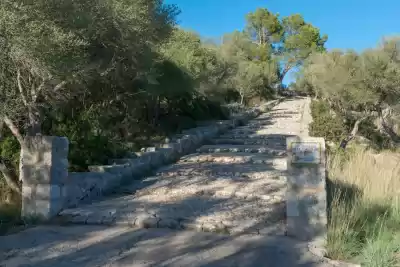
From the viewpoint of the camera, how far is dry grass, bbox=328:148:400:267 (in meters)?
4.33

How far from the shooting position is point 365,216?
211 inches

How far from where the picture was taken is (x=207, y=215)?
18.4 ft

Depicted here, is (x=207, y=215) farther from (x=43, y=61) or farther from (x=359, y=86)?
(x=359, y=86)

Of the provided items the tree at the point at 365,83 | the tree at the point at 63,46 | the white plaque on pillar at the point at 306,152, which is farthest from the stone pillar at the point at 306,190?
the tree at the point at 365,83

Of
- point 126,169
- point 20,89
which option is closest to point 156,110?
point 126,169

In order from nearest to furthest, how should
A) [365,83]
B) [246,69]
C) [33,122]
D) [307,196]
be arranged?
[307,196]
[33,122]
[365,83]
[246,69]

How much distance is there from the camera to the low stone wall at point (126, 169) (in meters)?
6.47

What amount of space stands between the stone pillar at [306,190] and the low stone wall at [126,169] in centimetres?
314

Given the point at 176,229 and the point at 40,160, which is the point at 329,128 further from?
the point at 40,160

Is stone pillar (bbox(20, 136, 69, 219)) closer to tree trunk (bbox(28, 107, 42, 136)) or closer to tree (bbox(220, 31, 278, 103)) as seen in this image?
tree trunk (bbox(28, 107, 42, 136))

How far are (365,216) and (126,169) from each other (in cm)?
447

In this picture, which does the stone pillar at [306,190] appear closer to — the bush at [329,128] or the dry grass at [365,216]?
the dry grass at [365,216]

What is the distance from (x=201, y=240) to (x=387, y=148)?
1135 centimetres

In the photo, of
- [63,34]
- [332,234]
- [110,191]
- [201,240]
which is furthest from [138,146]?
[332,234]
